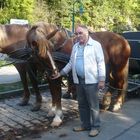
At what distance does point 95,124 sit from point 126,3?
20150 mm

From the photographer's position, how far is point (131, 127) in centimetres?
657

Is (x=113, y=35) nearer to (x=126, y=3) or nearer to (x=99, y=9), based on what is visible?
(x=99, y=9)

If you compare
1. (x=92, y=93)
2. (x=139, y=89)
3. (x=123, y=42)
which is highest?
(x=123, y=42)

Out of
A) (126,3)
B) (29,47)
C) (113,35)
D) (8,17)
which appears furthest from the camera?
(126,3)

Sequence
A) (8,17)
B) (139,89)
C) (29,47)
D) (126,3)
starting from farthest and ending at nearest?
(126,3) < (8,17) < (139,89) < (29,47)

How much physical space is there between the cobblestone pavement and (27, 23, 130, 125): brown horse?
0.35 meters

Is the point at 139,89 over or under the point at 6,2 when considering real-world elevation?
under

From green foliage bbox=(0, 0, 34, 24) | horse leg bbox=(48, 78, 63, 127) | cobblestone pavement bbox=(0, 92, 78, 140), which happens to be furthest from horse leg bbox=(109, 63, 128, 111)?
green foliage bbox=(0, 0, 34, 24)

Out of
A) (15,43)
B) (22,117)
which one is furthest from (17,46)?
(22,117)

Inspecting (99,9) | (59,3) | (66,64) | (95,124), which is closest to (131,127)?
(95,124)

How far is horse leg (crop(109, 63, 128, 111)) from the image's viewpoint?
779 cm

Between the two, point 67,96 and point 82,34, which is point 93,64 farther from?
point 67,96

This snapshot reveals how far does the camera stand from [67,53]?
22.3 feet

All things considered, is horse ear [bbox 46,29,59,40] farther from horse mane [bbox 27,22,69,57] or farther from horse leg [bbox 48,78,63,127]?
horse leg [bbox 48,78,63,127]
